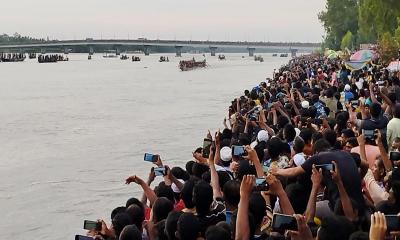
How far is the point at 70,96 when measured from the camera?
4362 centimetres

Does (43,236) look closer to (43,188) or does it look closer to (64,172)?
(43,188)

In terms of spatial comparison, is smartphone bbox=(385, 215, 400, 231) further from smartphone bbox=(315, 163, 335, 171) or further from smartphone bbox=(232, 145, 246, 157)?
smartphone bbox=(232, 145, 246, 157)

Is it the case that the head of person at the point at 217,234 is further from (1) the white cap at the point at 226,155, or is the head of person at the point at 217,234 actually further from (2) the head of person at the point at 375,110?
(2) the head of person at the point at 375,110

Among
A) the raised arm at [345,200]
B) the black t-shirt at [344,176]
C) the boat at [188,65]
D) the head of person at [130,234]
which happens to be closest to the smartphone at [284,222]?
the raised arm at [345,200]

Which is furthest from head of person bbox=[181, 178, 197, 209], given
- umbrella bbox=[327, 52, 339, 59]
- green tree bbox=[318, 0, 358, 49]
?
green tree bbox=[318, 0, 358, 49]

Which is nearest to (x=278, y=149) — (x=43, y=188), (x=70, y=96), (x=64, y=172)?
(x=43, y=188)

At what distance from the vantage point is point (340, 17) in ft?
253

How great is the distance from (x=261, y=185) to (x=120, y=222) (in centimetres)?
117

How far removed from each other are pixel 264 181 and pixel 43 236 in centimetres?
711

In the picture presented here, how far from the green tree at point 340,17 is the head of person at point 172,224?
72499mm

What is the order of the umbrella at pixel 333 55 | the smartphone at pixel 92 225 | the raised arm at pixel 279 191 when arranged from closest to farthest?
1. the raised arm at pixel 279 191
2. the smartphone at pixel 92 225
3. the umbrella at pixel 333 55

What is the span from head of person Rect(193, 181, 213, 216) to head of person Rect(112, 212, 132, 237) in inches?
24.0

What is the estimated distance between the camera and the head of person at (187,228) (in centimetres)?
448

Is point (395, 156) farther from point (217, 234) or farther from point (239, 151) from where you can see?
point (217, 234)
